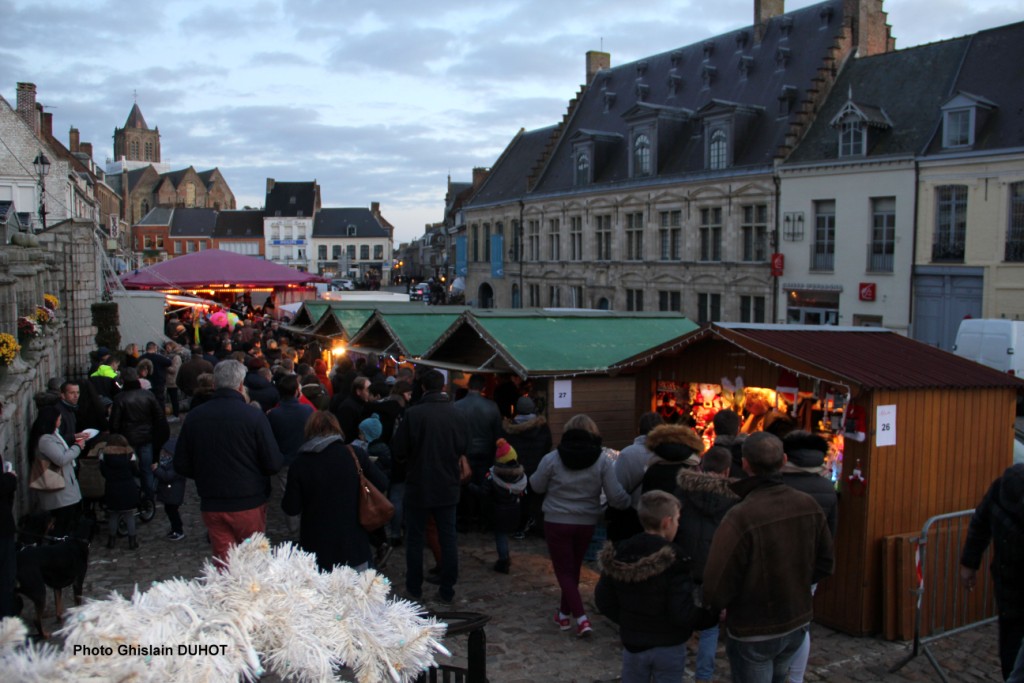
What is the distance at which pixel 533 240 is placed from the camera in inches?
1608

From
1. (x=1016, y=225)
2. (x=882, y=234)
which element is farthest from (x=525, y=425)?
(x=882, y=234)

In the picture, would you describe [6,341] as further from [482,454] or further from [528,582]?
[528,582]

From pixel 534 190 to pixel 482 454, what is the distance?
3261 centimetres

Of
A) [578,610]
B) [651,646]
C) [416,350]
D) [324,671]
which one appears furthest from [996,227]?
[324,671]

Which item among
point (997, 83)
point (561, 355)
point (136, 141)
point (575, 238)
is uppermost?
point (136, 141)

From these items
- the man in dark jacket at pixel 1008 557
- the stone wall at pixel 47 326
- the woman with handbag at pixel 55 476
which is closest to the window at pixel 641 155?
the stone wall at pixel 47 326

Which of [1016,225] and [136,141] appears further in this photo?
[136,141]

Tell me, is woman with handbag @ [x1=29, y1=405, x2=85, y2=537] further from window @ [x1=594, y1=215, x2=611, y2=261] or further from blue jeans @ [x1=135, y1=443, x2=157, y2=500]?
window @ [x1=594, y1=215, x2=611, y2=261]

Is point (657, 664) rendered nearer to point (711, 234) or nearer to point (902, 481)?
point (902, 481)

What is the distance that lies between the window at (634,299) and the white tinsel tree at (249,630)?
3150 centimetres

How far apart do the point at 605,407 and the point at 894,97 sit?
21.1m

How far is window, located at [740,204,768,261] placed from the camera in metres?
28.6

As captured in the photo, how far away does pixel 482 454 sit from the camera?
8789 mm

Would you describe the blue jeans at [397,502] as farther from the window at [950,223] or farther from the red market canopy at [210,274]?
the window at [950,223]
